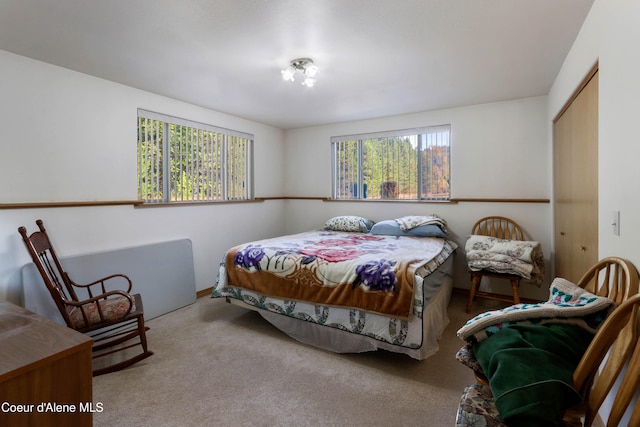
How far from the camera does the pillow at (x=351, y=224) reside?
4.18 meters

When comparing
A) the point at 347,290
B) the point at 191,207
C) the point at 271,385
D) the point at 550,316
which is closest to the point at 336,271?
the point at 347,290

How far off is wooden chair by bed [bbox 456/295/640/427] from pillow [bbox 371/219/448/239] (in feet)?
8.66

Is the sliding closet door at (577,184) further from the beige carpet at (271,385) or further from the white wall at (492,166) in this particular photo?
the beige carpet at (271,385)

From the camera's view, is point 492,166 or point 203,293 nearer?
point 492,166

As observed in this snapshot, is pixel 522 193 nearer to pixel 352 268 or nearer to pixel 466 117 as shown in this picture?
pixel 466 117

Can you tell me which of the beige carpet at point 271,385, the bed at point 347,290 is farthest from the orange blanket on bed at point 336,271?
the beige carpet at point 271,385

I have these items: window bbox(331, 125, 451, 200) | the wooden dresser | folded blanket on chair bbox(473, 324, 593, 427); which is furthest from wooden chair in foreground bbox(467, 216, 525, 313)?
the wooden dresser

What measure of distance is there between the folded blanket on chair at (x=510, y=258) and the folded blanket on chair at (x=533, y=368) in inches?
79.6

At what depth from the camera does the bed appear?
2.17 meters

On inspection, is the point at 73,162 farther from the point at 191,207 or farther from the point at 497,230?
the point at 497,230

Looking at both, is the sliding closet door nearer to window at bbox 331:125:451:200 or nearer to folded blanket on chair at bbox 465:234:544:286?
folded blanket on chair at bbox 465:234:544:286

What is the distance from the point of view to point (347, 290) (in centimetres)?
236

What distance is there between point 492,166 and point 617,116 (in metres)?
2.42

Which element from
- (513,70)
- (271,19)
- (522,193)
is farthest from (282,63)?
(522,193)
